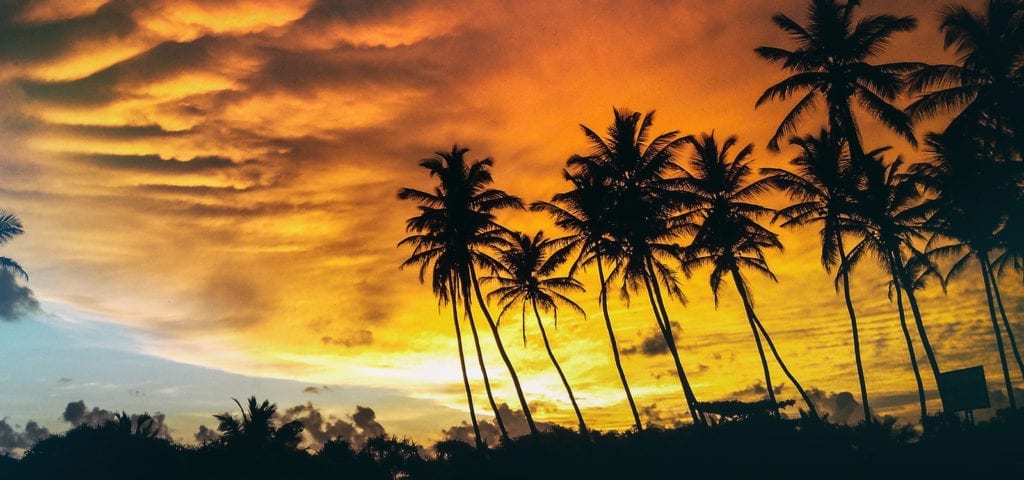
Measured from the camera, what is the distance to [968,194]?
129 feet

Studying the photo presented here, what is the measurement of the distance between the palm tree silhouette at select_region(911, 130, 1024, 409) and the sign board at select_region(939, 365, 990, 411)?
6.93m

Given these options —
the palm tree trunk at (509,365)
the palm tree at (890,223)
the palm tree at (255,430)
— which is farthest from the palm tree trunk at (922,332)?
the palm tree at (255,430)

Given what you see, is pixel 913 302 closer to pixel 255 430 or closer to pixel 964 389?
pixel 964 389

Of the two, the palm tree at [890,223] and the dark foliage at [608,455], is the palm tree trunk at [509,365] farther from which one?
the palm tree at [890,223]

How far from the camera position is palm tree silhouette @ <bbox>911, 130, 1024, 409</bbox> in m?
38.0

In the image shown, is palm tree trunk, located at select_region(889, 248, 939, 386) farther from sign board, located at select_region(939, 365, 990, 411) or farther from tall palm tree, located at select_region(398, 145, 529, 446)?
tall palm tree, located at select_region(398, 145, 529, 446)

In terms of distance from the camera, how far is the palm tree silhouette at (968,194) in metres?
38.0

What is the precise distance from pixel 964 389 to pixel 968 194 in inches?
420

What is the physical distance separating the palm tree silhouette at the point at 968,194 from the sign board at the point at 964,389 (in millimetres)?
6933

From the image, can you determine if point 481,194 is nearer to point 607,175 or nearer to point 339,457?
point 607,175

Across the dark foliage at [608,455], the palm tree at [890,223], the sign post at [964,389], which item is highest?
the palm tree at [890,223]

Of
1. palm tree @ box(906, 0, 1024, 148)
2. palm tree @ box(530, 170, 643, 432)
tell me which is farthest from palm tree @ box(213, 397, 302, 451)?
palm tree @ box(906, 0, 1024, 148)

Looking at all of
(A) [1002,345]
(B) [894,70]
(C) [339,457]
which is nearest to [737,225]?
(B) [894,70]

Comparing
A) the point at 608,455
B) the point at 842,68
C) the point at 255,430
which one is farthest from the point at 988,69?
the point at 255,430
